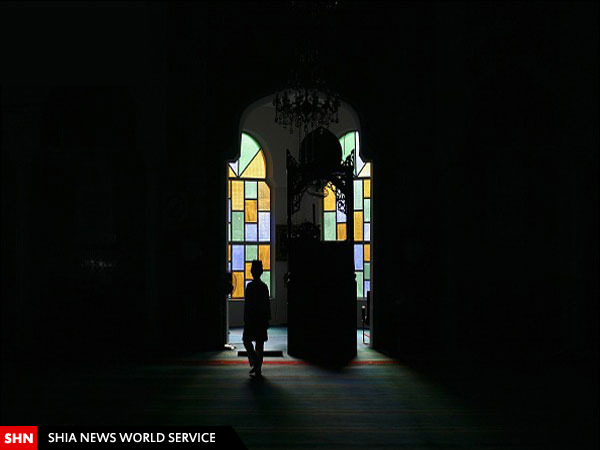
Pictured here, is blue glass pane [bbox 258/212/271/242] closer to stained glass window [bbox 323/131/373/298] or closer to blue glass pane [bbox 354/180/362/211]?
stained glass window [bbox 323/131/373/298]

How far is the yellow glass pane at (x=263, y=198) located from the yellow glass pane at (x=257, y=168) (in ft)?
0.70

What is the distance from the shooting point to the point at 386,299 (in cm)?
779

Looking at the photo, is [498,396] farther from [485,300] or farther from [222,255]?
[222,255]

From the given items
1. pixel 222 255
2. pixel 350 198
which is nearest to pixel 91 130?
pixel 222 255

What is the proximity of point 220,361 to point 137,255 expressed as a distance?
6.59 feet

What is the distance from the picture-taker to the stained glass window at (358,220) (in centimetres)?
1165

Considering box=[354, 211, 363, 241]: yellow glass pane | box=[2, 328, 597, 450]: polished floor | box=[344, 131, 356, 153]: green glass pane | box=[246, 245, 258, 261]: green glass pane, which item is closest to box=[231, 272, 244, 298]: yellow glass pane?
box=[246, 245, 258, 261]: green glass pane

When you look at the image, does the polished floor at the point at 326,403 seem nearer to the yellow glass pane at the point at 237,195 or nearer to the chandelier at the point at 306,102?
the chandelier at the point at 306,102

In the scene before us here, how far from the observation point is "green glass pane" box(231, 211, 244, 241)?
11891 millimetres

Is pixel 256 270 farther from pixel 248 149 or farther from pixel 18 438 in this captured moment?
pixel 248 149

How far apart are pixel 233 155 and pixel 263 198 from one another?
4186mm

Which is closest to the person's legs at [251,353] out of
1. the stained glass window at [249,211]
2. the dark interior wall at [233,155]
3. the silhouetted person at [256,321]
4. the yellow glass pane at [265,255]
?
the silhouetted person at [256,321]

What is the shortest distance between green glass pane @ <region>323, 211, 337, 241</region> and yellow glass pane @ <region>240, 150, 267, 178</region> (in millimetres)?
1737

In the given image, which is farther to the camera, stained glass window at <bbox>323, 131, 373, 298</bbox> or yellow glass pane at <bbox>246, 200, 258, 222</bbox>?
yellow glass pane at <bbox>246, 200, 258, 222</bbox>
